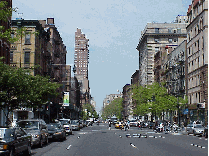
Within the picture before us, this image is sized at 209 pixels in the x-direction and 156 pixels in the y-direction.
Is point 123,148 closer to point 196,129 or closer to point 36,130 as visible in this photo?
point 36,130

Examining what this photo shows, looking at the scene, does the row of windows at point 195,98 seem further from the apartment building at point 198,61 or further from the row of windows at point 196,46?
the row of windows at point 196,46

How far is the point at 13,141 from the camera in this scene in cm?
1527

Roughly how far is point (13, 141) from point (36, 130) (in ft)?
28.0

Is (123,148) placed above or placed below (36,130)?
below

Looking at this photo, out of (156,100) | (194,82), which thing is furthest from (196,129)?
(156,100)

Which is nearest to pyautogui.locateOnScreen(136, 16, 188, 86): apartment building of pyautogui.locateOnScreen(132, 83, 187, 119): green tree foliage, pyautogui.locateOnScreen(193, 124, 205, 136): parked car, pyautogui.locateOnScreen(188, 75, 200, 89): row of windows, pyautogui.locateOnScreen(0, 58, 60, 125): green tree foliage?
pyautogui.locateOnScreen(132, 83, 187, 119): green tree foliage

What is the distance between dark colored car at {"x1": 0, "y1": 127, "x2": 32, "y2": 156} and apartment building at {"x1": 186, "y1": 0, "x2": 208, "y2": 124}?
45126 mm

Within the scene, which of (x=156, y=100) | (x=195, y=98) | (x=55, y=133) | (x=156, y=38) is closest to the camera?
(x=55, y=133)

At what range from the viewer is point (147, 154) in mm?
18266

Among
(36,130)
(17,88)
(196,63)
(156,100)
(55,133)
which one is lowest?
(55,133)

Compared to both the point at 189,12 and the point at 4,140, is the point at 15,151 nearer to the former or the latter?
the point at 4,140

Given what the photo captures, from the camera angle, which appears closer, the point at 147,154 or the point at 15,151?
A: the point at 15,151

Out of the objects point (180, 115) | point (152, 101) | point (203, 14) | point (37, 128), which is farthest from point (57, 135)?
point (152, 101)

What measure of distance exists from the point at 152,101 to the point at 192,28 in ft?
79.6
